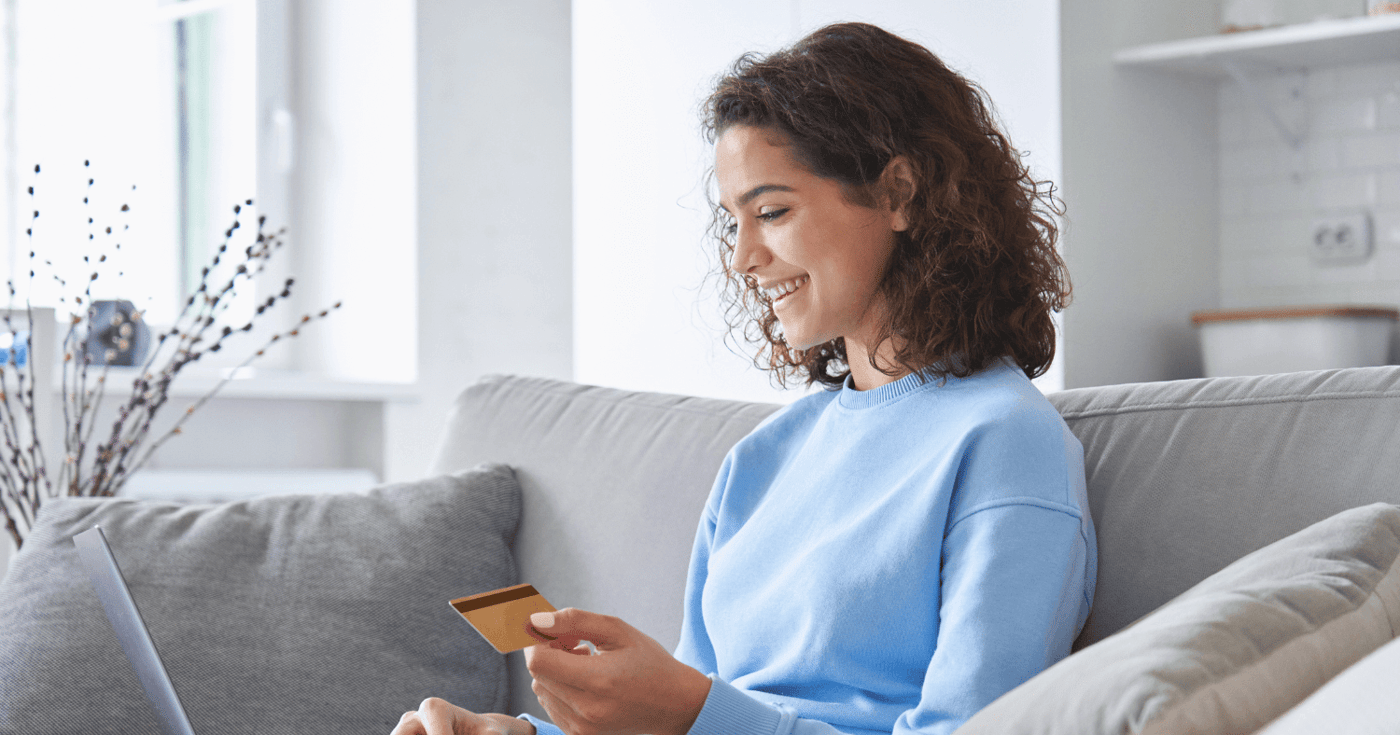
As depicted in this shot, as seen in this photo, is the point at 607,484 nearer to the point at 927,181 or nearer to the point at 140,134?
the point at 927,181

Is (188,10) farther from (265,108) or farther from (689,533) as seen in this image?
(689,533)

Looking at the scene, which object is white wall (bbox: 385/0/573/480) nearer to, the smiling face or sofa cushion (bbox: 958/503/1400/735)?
the smiling face

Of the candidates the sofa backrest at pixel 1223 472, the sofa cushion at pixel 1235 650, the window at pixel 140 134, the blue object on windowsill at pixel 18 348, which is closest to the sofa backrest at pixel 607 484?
the sofa backrest at pixel 1223 472

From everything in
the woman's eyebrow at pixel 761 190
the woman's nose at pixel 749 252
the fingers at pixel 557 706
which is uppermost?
the woman's eyebrow at pixel 761 190

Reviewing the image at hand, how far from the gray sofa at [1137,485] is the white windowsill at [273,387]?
1.38m

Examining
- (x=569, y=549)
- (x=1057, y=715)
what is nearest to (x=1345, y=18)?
(x=569, y=549)

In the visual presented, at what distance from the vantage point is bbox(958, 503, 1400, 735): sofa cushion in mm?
605

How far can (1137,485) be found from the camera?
1125 millimetres

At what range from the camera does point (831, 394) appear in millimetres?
1325

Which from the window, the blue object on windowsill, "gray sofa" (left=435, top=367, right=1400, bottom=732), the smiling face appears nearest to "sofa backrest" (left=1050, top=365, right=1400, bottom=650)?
"gray sofa" (left=435, top=367, right=1400, bottom=732)

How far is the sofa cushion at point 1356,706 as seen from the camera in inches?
21.8

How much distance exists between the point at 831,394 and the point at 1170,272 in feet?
5.42

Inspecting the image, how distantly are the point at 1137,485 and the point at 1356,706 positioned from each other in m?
0.57

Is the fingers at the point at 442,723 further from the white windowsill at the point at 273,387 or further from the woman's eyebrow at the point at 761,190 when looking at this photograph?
the white windowsill at the point at 273,387
